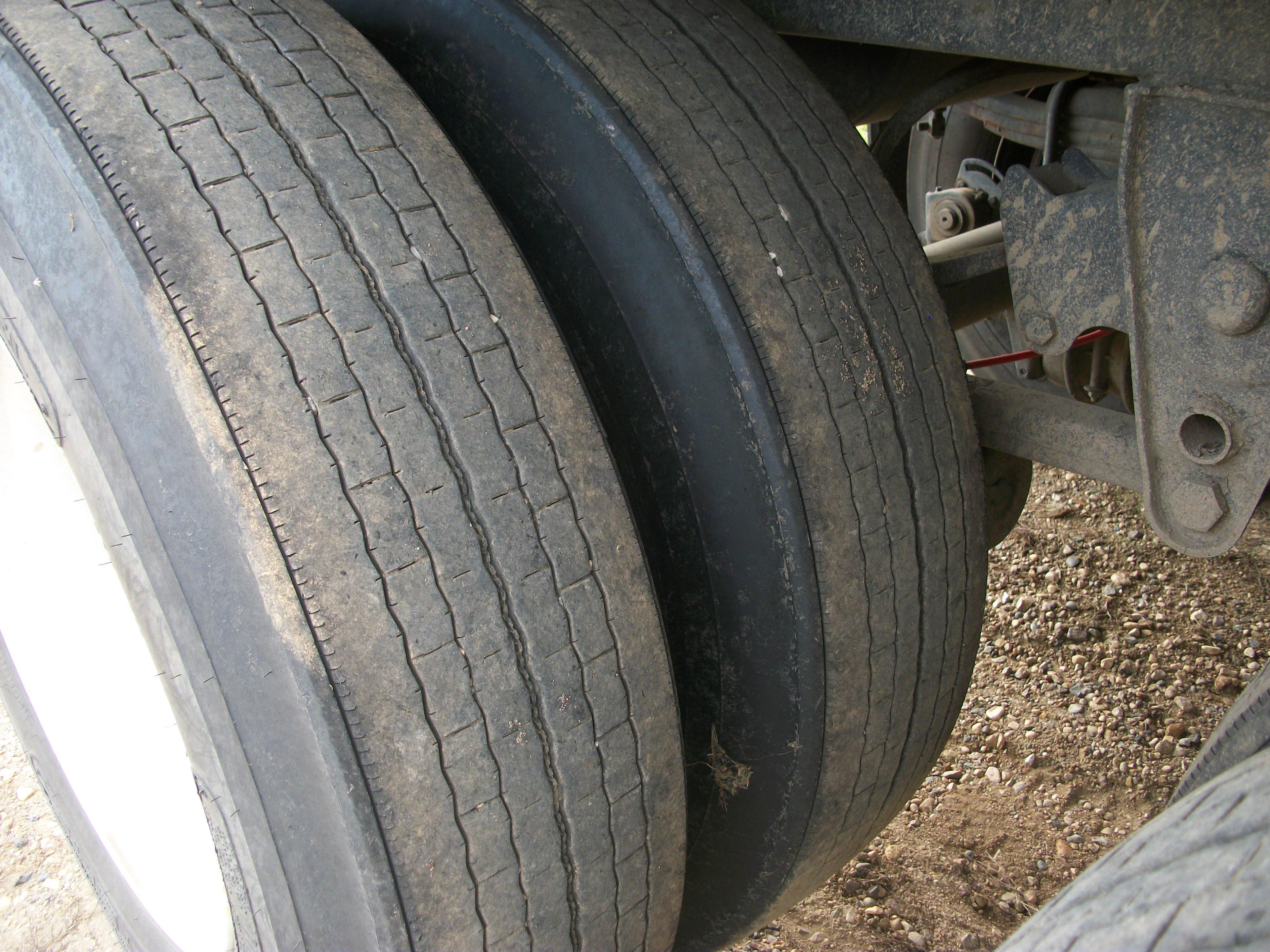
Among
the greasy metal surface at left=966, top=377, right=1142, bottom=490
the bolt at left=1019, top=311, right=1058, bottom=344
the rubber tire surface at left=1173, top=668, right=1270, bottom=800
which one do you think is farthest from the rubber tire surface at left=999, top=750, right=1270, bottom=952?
the bolt at left=1019, top=311, right=1058, bottom=344

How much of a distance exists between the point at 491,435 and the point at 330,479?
183 millimetres

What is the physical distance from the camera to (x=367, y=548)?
3.45 feet

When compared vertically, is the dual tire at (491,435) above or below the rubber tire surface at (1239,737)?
above

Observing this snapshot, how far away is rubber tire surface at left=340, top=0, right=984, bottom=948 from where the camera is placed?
4.45 ft

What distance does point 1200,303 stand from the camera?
1.31 metres

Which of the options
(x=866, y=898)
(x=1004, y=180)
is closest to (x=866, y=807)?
(x=866, y=898)

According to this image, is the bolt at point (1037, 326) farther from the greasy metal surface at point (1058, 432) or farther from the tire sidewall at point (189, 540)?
the tire sidewall at point (189, 540)

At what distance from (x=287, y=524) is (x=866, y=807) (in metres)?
1.05

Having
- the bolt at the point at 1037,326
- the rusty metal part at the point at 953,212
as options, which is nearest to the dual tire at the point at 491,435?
the bolt at the point at 1037,326

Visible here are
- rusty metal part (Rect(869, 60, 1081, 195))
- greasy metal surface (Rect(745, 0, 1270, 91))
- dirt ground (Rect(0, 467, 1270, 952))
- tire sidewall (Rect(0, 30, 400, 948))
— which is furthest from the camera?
dirt ground (Rect(0, 467, 1270, 952))

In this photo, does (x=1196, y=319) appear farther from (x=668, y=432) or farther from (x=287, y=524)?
(x=287, y=524)

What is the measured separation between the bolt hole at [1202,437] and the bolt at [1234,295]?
0.15 meters

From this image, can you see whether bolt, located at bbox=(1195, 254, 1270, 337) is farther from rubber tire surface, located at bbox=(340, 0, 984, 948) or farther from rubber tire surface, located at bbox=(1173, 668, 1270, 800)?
rubber tire surface, located at bbox=(1173, 668, 1270, 800)

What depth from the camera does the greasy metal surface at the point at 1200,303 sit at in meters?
1.24
